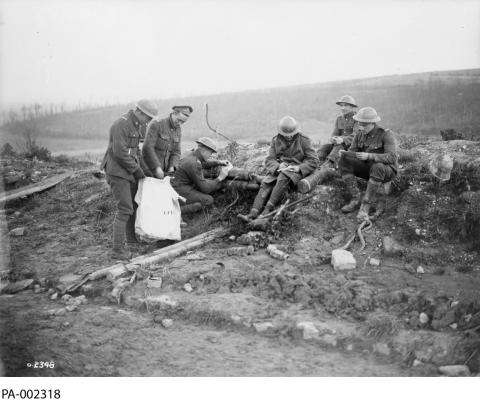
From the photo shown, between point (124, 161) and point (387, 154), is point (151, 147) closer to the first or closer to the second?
point (124, 161)

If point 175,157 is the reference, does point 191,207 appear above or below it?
below

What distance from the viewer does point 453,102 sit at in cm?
1427

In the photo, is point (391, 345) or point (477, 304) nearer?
point (391, 345)

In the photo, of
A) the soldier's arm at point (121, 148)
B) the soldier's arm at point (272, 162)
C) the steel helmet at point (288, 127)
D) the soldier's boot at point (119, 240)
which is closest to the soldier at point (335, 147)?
the soldier's arm at point (272, 162)

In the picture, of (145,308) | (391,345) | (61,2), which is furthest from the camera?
(61,2)

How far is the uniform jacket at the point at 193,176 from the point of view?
669cm

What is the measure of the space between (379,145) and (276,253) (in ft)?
7.59

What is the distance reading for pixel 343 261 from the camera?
522cm

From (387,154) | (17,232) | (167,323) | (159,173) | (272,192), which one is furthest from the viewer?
(17,232)

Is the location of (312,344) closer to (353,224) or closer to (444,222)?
(353,224)

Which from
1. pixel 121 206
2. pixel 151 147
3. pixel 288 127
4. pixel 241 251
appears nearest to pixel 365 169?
pixel 288 127
